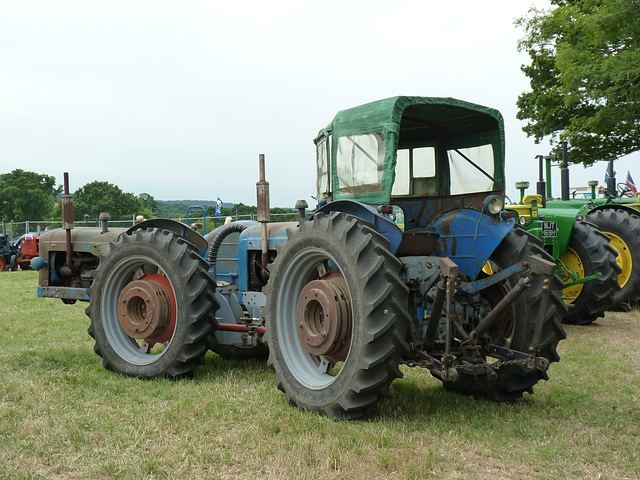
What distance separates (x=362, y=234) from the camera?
170 inches

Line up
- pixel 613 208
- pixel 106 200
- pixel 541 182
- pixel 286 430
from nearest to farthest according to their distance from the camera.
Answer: pixel 286 430
pixel 613 208
pixel 541 182
pixel 106 200

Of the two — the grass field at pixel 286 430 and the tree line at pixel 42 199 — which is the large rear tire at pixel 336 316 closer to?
the grass field at pixel 286 430

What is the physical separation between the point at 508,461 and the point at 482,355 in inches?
45.7

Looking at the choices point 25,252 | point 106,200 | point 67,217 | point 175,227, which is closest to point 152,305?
point 175,227

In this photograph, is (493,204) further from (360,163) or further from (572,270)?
(572,270)

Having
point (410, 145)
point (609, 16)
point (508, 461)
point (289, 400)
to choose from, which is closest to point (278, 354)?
point (289, 400)

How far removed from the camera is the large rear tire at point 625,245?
31.4ft

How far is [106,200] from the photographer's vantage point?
55938 millimetres

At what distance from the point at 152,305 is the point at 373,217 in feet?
7.60

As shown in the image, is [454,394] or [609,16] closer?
[454,394]

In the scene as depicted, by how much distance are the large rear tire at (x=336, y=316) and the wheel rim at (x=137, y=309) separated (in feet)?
4.28

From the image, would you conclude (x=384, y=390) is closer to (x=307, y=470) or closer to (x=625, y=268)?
A: (x=307, y=470)

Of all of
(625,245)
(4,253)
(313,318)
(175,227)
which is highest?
(175,227)

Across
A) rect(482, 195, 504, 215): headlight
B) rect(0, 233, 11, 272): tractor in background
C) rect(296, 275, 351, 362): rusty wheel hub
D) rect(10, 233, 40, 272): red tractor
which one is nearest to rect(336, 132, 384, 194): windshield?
rect(296, 275, 351, 362): rusty wheel hub
